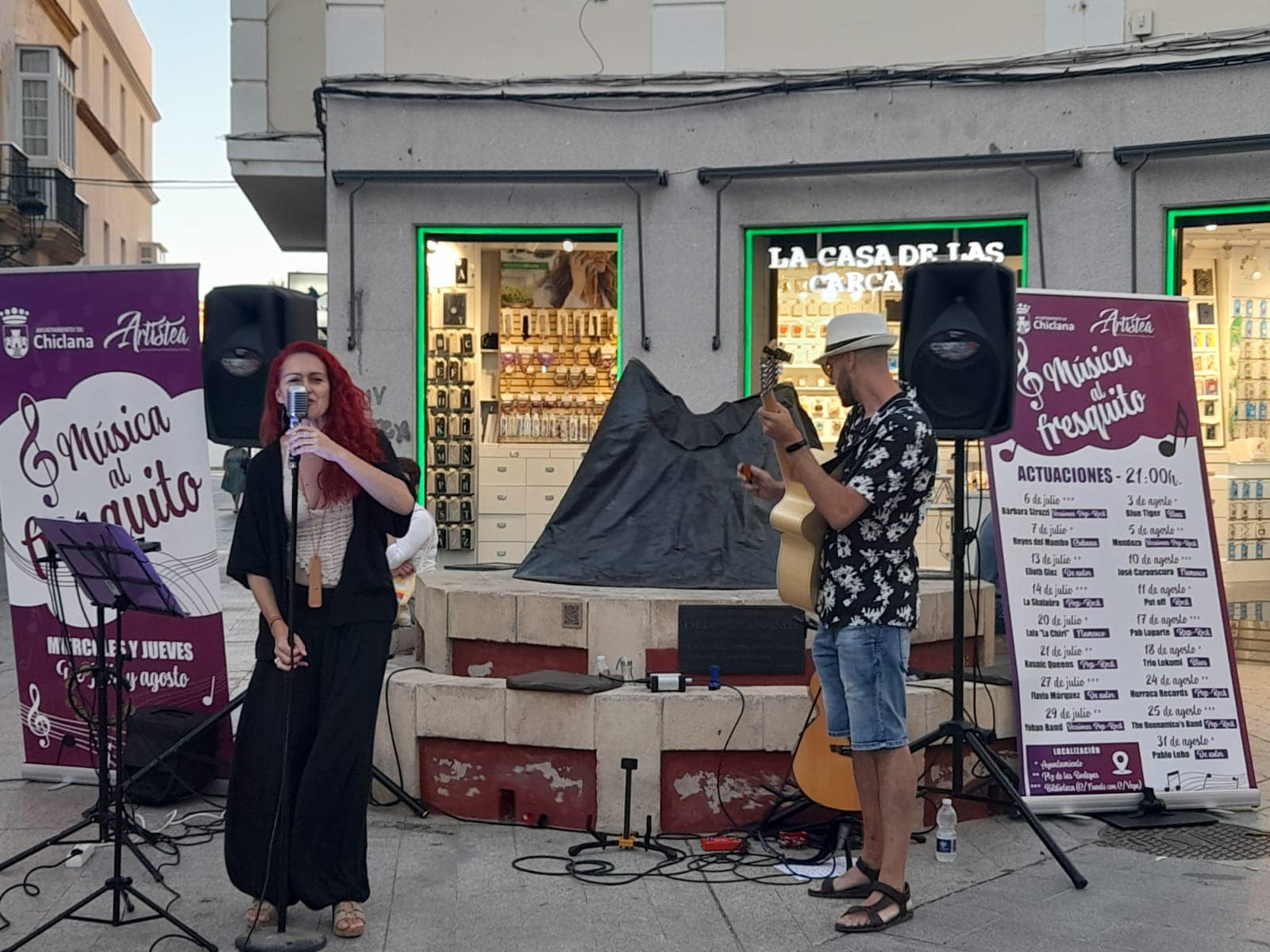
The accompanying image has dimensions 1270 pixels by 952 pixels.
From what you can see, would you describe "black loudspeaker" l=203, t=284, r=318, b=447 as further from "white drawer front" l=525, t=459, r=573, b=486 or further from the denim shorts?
"white drawer front" l=525, t=459, r=573, b=486

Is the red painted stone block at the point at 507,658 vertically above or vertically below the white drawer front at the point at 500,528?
below

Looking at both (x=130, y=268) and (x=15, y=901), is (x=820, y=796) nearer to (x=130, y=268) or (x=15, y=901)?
(x=15, y=901)

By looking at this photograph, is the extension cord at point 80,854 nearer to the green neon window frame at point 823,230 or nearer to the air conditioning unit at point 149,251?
the green neon window frame at point 823,230

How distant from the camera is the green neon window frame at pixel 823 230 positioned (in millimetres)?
11062

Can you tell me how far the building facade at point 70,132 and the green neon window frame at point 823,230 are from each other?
1656 centimetres

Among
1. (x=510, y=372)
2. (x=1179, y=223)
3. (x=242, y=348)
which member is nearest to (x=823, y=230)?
(x=1179, y=223)

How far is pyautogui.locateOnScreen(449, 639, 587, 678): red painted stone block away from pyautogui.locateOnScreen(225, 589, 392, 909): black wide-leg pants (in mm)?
1975

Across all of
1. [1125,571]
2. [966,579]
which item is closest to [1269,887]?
[1125,571]

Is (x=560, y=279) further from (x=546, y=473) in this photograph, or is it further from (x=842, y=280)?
(x=842, y=280)

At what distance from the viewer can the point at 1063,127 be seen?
10.8 metres

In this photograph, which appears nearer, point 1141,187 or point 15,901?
point 15,901

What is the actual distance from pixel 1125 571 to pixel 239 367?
13.4ft

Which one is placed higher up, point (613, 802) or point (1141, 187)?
point (1141, 187)

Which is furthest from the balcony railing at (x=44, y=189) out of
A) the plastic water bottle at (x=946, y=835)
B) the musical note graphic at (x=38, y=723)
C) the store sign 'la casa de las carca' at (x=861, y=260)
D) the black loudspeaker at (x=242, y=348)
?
the plastic water bottle at (x=946, y=835)
